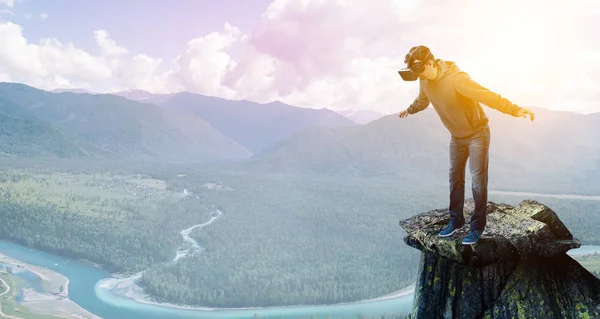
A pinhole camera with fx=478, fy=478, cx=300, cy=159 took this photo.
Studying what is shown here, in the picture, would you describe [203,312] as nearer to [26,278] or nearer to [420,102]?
[26,278]

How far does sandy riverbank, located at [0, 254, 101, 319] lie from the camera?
429 feet

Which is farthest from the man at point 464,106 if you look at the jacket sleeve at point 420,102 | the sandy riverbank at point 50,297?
the sandy riverbank at point 50,297

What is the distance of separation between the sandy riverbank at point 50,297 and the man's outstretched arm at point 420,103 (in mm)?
137784

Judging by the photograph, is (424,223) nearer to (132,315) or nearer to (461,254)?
(461,254)

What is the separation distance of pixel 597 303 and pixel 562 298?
536 mm

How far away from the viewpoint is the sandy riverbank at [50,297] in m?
131

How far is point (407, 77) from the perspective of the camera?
9055 millimetres

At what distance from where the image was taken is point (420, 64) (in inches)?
347

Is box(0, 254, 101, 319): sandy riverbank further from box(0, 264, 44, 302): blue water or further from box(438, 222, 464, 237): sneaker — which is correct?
box(438, 222, 464, 237): sneaker

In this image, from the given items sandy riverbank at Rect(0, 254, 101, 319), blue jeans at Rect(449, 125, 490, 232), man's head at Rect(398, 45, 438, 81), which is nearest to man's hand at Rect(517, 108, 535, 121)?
blue jeans at Rect(449, 125, 490, 232)

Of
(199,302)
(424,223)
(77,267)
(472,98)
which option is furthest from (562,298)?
(77,267)

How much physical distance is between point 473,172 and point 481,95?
1642 mm

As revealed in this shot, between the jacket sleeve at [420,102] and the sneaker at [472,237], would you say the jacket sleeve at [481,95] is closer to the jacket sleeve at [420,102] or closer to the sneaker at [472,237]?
the jacket sleeve at [420,102]

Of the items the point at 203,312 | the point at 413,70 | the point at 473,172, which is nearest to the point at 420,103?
the point at 413,70
